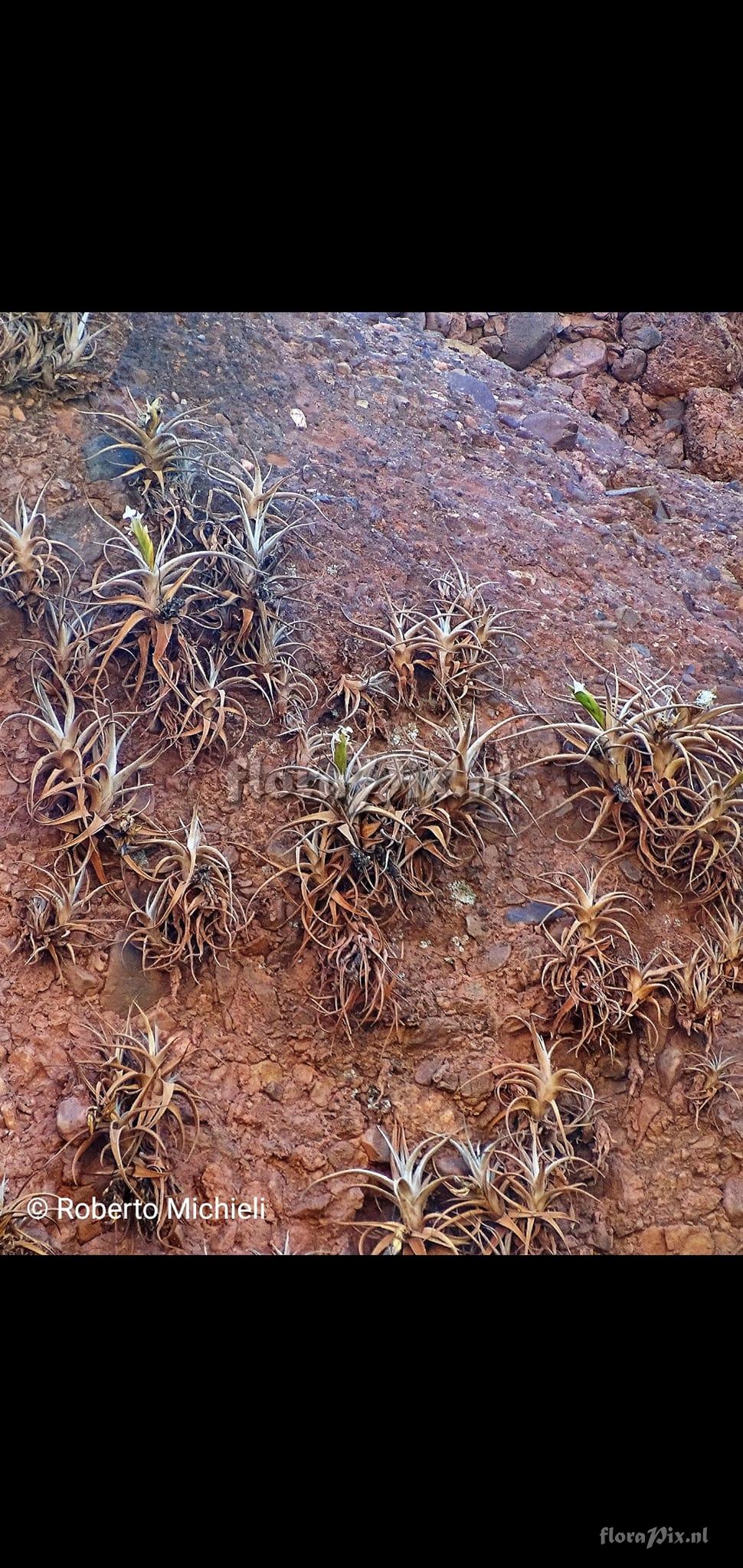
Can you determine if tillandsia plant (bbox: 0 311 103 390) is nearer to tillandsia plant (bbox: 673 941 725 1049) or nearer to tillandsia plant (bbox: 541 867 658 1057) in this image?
tillandsia plant (bbox: 541 867 658 1057)

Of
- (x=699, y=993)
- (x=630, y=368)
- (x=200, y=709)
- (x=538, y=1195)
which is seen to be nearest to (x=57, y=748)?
(x=200, y=709)

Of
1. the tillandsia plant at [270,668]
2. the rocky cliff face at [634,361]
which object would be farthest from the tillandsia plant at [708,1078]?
the rocky cliff face at [634,361]

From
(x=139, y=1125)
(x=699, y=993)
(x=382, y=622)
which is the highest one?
(x=382, y=622)

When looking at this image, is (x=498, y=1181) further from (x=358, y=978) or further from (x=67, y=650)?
(x=67, y=650)

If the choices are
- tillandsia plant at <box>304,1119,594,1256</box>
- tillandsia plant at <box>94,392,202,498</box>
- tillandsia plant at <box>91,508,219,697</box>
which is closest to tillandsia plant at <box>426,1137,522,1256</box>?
tillandsia plant at <box>304,1119,594,1256</box>

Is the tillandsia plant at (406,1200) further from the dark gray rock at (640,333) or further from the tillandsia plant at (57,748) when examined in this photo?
the dark gray rock at (640,333)

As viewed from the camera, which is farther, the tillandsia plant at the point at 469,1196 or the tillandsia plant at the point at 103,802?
the tillandsia plant at the point at 103,802
